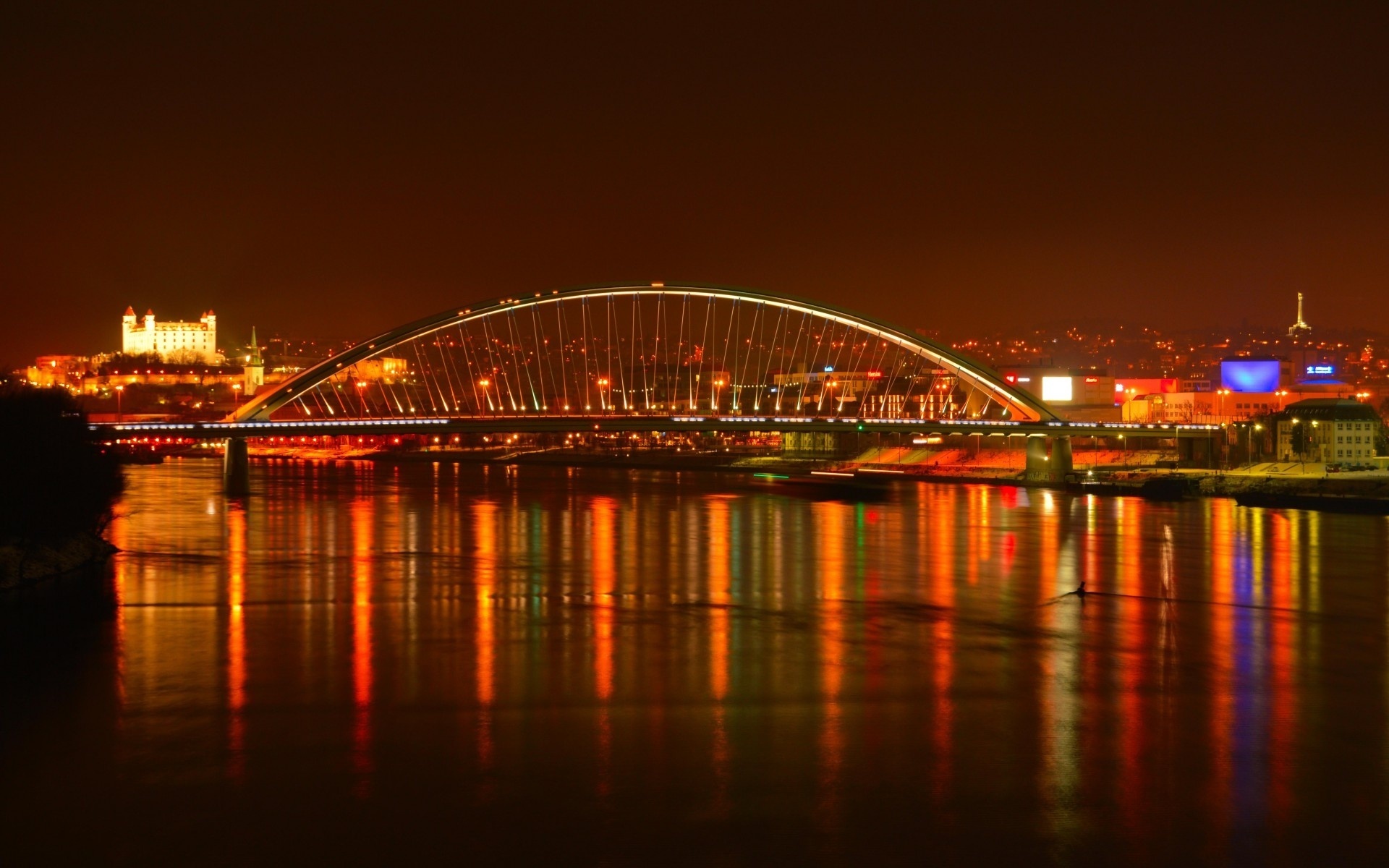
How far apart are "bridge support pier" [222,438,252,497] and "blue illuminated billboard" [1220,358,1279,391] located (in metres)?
60.6

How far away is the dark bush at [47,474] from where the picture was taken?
834 inches

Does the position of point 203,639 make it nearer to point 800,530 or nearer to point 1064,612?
point 1064,612

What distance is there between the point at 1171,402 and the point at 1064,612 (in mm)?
62673

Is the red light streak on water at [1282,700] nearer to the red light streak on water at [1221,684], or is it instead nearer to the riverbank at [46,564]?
the red light streak on water at [1221,684]

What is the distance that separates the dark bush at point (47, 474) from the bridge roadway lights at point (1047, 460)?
38681 millimetres

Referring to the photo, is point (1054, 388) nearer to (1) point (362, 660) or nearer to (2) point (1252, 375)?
(2) point (1252, 375)

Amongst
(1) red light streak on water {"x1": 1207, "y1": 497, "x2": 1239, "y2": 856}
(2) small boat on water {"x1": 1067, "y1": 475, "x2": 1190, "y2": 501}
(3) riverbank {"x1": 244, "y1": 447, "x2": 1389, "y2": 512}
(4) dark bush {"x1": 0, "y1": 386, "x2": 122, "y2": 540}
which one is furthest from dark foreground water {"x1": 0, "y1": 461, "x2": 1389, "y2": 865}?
(2) small boat on water {"x1": 1067, "y1": 475, "x2": 1190, "y2": 501}

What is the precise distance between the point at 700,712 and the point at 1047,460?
46784mm

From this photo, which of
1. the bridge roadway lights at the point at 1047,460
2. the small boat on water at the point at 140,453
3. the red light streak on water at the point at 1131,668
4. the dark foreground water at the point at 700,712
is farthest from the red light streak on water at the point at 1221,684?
the small boat on water at the point at 140,453

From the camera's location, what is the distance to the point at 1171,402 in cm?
7631

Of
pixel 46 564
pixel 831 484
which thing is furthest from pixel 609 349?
pixel 46 564

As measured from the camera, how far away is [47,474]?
22031 mm

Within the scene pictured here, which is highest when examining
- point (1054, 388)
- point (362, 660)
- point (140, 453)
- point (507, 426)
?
point (1054, 388)

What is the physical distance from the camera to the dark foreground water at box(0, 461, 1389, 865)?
8.78 m
